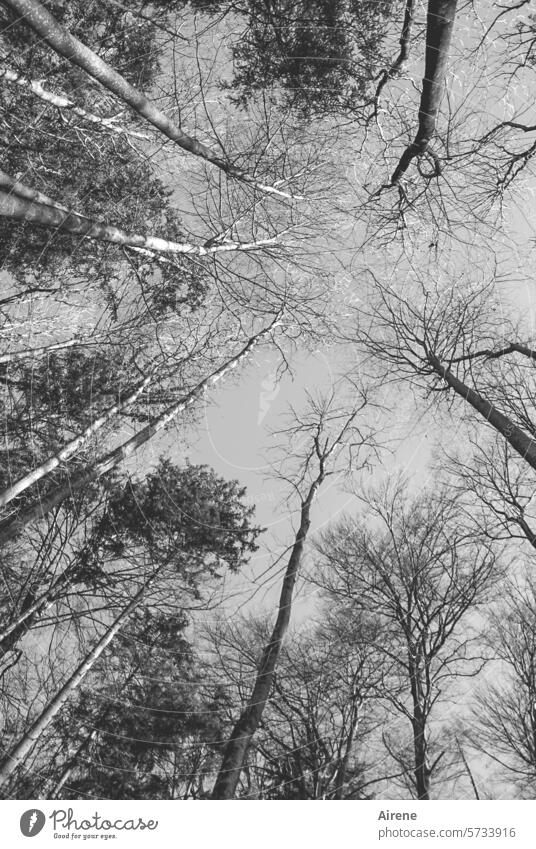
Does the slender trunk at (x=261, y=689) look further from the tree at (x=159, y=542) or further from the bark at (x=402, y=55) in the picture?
the bark at (x=402, y=55)

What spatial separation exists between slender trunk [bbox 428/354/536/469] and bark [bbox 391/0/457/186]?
233cm

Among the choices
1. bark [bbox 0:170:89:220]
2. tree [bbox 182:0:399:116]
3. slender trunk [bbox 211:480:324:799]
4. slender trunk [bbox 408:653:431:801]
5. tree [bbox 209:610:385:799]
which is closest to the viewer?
bark [bbox 0:170:89:220]

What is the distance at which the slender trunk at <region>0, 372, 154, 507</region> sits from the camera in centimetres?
378

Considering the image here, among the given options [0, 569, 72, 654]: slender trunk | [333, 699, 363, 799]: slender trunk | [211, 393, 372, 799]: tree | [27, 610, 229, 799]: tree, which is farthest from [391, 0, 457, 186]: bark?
[333, 699, 363, 799]: slender trunk

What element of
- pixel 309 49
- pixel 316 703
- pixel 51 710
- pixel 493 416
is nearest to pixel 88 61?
pixel 309 49

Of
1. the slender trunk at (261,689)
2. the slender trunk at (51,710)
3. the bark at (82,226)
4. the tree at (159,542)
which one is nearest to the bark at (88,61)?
the bark at (82,226)

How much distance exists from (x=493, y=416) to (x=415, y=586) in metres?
3.39

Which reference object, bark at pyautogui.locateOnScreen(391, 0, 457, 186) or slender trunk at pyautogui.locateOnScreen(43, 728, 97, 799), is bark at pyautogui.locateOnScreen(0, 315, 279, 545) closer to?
bark at pyautogui.locateOnScreen(391, 0, 457, 186)

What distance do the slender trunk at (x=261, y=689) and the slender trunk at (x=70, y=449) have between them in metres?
2.30

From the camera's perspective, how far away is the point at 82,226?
92.4 inches
